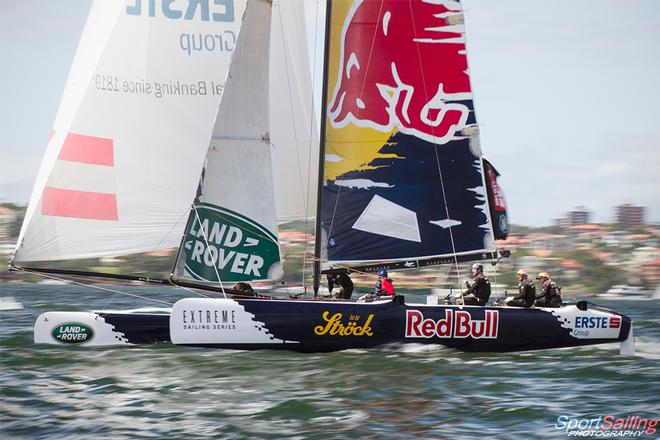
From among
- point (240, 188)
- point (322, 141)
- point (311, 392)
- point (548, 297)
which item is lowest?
point (311, 392)

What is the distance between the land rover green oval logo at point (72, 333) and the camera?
14.9 metres

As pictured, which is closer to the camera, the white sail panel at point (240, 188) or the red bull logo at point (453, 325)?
the red bull logo at point (453, 325)

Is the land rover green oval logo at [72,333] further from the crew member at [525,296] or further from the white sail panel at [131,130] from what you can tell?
the crew member at [525,296]

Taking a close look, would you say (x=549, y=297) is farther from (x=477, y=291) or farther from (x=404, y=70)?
(x=404, y=70)

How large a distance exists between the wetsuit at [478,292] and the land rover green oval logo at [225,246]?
292cm

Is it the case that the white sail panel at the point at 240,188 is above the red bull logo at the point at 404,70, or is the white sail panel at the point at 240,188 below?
below

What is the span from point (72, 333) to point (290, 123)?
502 centimetres

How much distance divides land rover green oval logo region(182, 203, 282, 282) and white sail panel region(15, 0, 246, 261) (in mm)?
1040

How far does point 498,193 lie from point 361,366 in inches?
174

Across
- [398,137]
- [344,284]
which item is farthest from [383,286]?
[398,137]

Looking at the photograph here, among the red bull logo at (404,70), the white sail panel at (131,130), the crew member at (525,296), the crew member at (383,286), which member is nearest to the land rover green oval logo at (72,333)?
the white sail panel at (131,130)

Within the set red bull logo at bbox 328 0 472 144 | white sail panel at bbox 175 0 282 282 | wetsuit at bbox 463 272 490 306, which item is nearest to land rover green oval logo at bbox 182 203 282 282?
white sail panel at bbox 175 0 282 282

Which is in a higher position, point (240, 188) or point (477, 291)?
point (240, 188)

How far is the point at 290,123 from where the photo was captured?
1741 centimetres
